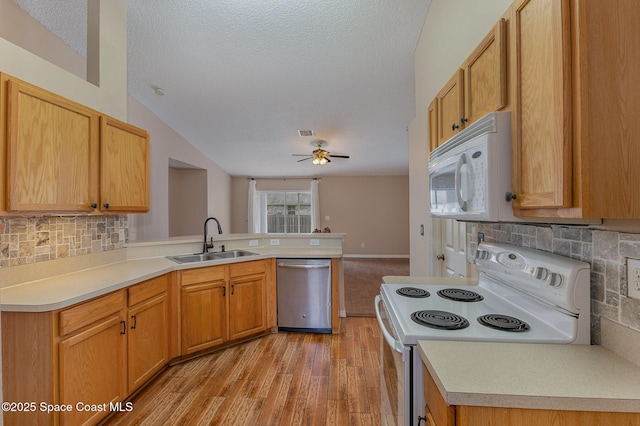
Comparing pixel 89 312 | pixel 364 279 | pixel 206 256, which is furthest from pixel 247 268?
pixel 364 279

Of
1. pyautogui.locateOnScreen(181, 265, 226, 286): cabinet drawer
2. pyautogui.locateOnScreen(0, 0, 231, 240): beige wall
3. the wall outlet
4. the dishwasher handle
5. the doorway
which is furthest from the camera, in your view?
the doorway

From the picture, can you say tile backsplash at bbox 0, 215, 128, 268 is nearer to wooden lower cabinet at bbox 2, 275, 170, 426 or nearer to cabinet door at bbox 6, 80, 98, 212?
cabinet door at bbox 6, 80, 98, 212

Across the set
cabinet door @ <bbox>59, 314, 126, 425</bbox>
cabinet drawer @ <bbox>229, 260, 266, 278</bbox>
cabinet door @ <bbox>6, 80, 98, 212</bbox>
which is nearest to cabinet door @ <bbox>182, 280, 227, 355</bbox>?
cabinet drawer @ <bbox>229, 260, 266, 278</bbox>

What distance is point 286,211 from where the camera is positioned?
8.52 m

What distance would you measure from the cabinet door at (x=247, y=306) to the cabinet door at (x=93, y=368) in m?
0.99

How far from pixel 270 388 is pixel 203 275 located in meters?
1.10

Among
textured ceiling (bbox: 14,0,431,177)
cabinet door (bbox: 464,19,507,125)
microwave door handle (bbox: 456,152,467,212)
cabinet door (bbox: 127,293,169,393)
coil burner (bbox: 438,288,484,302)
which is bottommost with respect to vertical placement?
cabinet door (bbox: 127,293,169,393)

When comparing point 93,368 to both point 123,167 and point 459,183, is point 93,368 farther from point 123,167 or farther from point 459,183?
point 459,183

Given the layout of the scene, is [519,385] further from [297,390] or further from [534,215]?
[297,390]

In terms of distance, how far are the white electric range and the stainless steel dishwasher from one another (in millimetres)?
1607

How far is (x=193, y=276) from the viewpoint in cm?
248

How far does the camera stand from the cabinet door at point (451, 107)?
1431mm

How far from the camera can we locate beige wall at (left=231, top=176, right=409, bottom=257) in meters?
8.13

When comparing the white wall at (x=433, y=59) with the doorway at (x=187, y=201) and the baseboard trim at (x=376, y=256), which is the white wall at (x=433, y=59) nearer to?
the doorway at (x=187, y=201)
